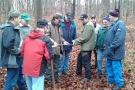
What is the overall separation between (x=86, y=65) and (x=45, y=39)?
2819 millimetres

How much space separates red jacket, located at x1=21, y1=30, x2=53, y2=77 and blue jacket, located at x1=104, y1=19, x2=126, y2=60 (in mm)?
2096

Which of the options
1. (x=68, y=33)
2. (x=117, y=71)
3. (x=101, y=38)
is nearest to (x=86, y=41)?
(x=101, y=38)

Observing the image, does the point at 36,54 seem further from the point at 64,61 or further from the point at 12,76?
the point at 64,61

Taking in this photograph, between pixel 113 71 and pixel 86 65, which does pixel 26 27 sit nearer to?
pixel 86 65

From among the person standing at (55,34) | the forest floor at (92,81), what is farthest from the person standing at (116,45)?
the person standing at (55,34)

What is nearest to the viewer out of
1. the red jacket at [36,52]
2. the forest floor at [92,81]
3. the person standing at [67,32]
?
the red jacket at [36,52]

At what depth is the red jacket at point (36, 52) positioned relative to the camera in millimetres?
5145

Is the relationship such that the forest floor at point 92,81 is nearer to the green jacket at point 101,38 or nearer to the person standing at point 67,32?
the person standing at point 67,32

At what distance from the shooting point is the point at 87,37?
736 cm

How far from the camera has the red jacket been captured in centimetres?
514

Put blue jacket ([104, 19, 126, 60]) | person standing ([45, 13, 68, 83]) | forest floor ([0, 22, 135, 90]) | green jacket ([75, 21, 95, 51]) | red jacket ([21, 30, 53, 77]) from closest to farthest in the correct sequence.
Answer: red jacket ([21, 30, 53, 77]), blue jacket ([104, 19, 126, 60]), forest floor ([0, 22, 135, 90]), person standing ([45, 13, 68, 83]), green jacket ([75, 21, 95, 51])

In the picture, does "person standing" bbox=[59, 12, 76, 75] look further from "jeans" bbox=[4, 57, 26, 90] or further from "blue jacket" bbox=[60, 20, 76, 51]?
"jeans" bbox=[4, 57, 26, 90]

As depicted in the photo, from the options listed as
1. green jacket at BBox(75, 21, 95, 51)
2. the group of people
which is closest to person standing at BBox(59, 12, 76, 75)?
the group of people

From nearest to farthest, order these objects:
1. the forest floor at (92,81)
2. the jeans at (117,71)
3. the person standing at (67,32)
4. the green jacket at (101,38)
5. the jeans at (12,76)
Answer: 1. the jeans at (12,76)
2. the jeans at (117,71)
3. the forest floor at (92,81)
4. the green jacket at (101,38)
5. the person standing at (67,32)
